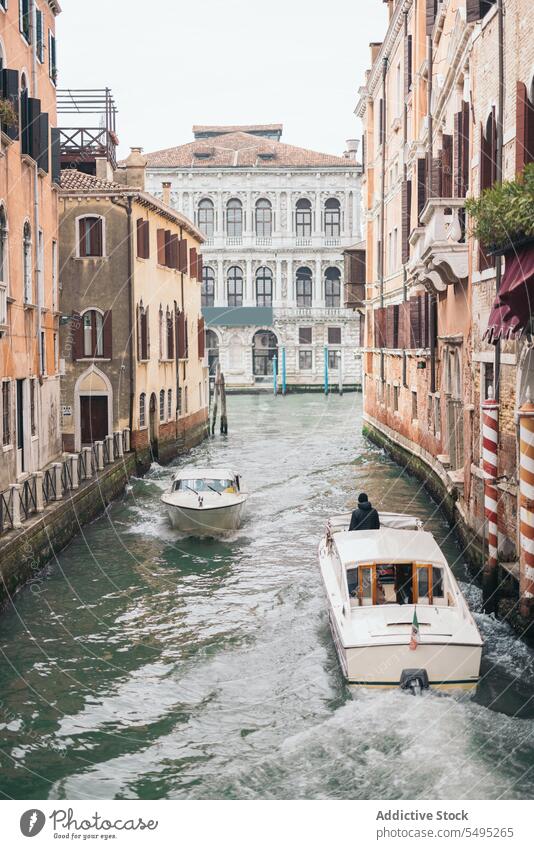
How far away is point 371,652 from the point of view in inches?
341

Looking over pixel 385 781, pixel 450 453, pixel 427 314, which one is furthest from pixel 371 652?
pixel 427 314

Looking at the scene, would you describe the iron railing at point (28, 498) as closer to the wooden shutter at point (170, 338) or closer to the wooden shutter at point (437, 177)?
the wooden shutter at point (437, 177)

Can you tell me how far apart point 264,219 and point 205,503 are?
4425cm

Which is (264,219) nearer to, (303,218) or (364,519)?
(303,218)

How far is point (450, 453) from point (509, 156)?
23.3ft

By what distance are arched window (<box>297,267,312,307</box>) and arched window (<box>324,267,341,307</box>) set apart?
862 millimetres

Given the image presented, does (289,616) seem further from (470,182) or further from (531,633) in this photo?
(470,182)

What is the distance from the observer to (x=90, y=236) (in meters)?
23.1

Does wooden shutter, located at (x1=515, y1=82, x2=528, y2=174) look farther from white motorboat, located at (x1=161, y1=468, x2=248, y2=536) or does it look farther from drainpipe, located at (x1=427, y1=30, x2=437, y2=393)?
white motorboat, located at (x1=161, y1=468, x2=248, y2=536)

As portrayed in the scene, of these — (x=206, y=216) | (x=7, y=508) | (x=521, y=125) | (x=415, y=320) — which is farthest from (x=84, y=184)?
(x=206, y=216)

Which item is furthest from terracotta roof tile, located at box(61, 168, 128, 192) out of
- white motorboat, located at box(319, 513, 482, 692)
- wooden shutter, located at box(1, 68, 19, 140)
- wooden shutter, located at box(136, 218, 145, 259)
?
white motorboat, located at box(319, 513, 482, 692)

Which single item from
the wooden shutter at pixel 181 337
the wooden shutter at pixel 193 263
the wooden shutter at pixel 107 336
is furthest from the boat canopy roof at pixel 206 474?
the wooden shutter at pixel 193 263

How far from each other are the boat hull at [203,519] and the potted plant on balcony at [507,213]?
828 centimetres

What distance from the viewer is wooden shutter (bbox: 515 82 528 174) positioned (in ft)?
32.1
